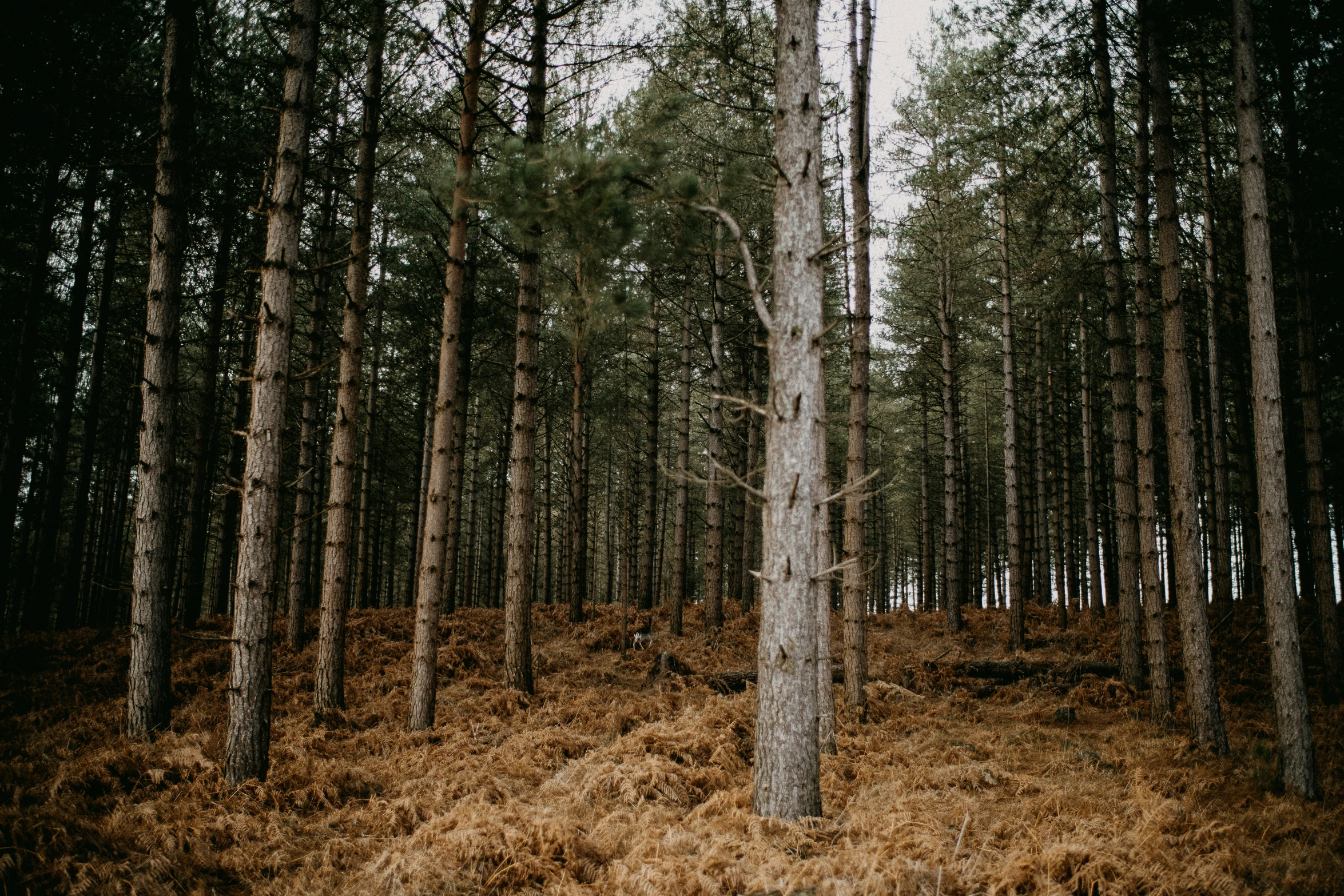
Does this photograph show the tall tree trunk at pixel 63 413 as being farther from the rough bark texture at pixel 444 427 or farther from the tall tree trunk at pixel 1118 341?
the tall tree trunk at pixel 1118 341

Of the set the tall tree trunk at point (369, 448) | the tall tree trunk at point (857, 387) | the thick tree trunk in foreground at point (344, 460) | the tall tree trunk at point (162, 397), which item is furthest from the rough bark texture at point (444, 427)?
the tall tree trunk at point (369, 448)

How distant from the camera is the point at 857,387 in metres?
8.76

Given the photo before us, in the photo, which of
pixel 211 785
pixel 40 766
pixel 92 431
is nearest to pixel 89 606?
pixel 92 431

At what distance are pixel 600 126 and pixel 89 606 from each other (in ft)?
89.1

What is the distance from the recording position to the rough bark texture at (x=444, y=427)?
810cm

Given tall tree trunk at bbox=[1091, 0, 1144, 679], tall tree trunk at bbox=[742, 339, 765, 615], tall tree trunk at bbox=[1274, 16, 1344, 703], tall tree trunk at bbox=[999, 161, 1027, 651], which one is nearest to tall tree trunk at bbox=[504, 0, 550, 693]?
tall tree trunk at bbox=[742, 339, 765, 615]

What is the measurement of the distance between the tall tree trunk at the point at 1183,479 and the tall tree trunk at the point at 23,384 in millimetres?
18109

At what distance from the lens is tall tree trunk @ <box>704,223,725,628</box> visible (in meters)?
13.8

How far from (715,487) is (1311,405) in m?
10.2

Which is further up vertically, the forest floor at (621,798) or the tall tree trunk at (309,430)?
the tall tree trunk at (309,430)

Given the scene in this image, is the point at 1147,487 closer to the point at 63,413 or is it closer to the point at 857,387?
the point at 857,387

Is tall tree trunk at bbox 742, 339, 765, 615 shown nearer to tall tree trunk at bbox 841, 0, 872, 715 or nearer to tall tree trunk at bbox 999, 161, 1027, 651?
tall tree trunk at bbox 999, 161, 1027, 651

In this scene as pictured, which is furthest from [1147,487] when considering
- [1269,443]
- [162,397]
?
[162,397]

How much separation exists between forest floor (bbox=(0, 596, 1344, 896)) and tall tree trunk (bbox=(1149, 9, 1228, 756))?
570 millimetres
